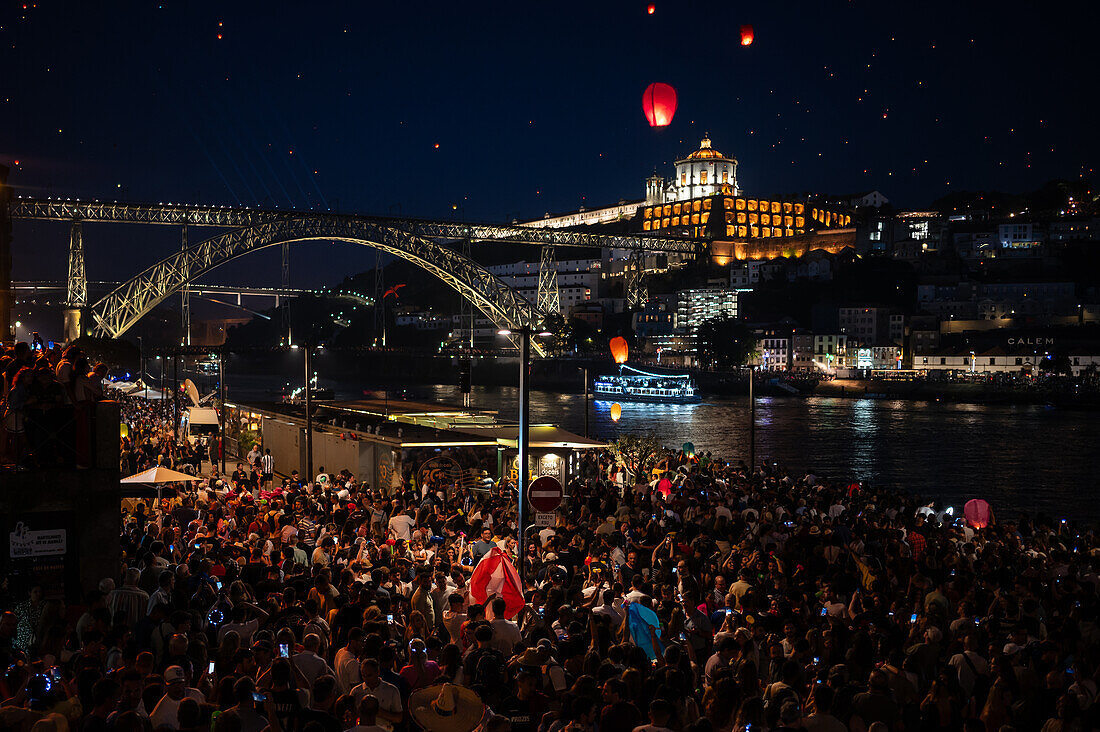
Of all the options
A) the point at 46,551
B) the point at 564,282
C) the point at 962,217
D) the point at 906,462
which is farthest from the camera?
the point at 564,282

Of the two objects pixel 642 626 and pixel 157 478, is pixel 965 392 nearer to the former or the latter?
pixel 157 478

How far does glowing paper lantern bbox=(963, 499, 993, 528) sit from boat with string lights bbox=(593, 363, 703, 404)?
48.3 m

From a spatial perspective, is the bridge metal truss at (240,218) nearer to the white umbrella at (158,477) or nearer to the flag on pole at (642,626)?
the white umbrella at (158,477)

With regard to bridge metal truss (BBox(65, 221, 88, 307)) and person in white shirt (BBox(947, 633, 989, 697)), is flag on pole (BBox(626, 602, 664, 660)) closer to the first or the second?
person in white shirt (BBox(947, 633, 989, 697))

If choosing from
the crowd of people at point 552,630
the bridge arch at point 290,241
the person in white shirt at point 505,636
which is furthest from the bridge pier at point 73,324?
the person in white shirt at point 505,636

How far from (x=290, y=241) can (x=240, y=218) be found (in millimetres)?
3200

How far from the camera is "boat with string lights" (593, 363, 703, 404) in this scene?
2361 inches

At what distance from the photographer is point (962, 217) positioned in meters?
100

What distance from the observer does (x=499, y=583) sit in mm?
5957

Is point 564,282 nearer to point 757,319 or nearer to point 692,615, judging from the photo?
point 757,319

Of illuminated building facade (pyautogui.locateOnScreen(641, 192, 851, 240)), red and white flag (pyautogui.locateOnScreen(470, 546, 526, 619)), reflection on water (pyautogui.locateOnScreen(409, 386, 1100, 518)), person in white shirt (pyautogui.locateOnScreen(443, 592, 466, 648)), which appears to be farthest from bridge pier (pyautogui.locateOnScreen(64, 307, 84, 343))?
illuminated building facade (pyautogui.locateOnScreen(641, 192, 851, 240))

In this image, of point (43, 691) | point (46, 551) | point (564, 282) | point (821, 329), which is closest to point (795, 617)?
point (43, 691)

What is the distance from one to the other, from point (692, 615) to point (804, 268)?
91.3m

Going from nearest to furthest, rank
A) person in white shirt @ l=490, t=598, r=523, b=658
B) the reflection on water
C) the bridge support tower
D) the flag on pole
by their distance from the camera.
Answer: person in white shirt @ l=490, t=598, r=523, b=658 → the flag on pole → the reflection on water → the bridge support tower
